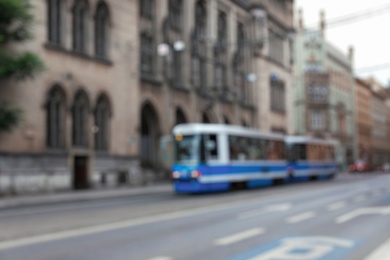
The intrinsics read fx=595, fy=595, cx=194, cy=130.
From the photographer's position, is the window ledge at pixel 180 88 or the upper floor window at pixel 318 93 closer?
the window ledge at pixel 180 88

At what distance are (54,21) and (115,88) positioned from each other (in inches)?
225

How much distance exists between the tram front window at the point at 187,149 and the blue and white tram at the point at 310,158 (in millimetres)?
12014

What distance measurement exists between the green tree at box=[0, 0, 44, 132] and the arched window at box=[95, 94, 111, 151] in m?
7.84

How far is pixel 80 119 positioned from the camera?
105 feet

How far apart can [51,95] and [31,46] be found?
9.37 feet

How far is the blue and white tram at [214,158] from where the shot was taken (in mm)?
25500

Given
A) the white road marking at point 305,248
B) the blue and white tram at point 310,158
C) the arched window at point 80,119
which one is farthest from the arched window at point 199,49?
the white road marking at point 305,248

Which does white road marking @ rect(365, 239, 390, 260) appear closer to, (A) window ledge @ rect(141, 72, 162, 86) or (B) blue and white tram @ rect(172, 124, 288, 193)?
(B) blue and white tram @ rect(172, 124, 288, 193)

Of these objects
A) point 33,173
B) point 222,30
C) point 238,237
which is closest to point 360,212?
point 238,237

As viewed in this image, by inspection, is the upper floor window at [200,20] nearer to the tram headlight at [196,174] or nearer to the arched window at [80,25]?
the arched window at [80,25]

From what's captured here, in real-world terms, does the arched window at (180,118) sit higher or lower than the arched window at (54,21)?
lower

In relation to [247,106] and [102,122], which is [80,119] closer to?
[102,122]

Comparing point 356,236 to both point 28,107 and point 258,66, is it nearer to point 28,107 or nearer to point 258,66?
point 28,107

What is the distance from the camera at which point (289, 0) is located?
226 ft
